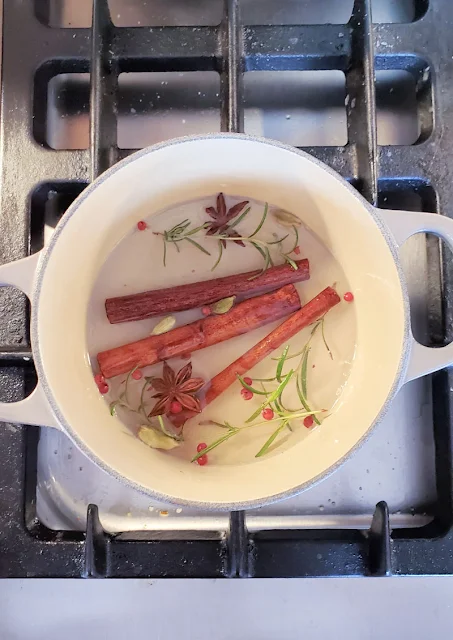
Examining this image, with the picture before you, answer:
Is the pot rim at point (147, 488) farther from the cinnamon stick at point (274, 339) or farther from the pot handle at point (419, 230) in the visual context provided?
the cinnamon stick at point (274, 339)

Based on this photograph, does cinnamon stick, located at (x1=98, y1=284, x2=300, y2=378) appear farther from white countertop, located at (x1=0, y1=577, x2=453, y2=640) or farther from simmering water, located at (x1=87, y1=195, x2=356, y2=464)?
white countertop, located at (x1=0, y1=577, x2=453, y2=640)

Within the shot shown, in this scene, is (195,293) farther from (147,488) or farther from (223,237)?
(147,488)

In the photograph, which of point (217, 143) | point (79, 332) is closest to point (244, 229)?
point (217, 143)

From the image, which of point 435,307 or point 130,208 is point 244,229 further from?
point 435,307

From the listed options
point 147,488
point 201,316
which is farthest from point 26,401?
point 201,316

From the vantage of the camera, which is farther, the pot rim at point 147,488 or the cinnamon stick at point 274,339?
the cinnamon stick at point 274,339

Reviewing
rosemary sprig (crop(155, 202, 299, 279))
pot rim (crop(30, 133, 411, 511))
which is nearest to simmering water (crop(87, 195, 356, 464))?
rosemary sprig (crop(155, 202, 299, 279))

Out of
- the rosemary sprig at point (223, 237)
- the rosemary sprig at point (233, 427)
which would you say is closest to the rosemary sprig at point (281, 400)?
the rosemary sprig at point (233, 427)
